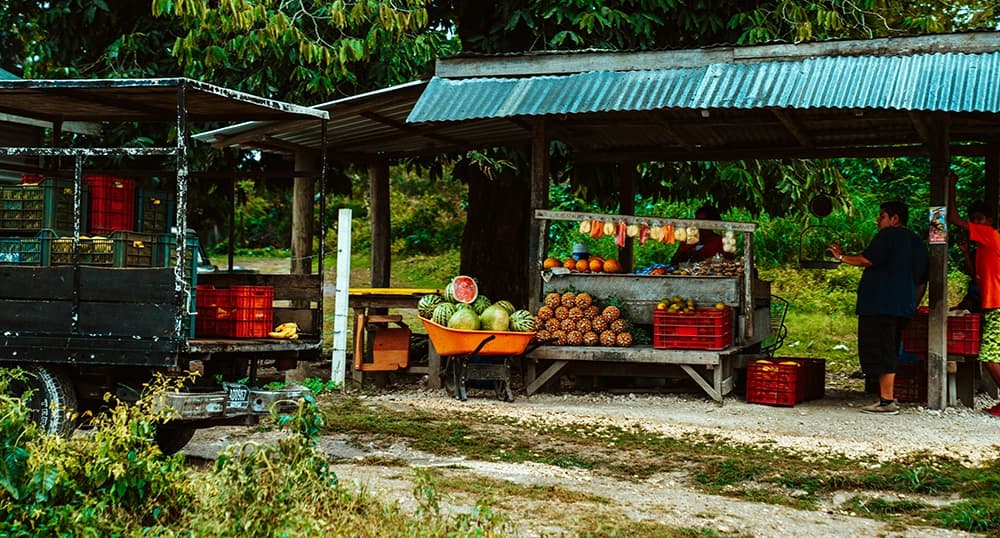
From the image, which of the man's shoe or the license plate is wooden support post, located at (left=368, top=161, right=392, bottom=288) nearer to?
the man's shoe

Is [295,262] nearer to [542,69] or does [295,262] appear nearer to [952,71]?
[542,69]

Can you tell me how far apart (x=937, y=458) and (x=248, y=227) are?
27121mm

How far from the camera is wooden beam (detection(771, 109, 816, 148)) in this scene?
12328mm

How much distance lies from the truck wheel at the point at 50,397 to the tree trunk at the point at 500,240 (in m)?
8.19

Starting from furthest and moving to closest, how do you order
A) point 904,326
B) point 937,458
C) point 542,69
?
point 542,69, point 904,326, point 937,458

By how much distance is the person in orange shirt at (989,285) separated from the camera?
1184 cm

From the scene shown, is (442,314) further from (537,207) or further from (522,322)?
(537,207)

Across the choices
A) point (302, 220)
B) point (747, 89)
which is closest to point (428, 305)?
point (302, 220)

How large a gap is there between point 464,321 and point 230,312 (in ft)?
12.0

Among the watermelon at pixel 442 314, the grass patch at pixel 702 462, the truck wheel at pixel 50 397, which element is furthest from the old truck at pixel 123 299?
the watermelon at pixel 442 314

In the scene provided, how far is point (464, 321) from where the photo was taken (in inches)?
477

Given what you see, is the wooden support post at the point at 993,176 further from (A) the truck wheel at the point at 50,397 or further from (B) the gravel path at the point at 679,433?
(A) the truck wheel at the point at 50,397

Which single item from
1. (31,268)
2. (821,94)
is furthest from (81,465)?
(821,94)

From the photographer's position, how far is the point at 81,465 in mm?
6004
